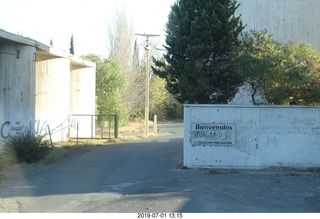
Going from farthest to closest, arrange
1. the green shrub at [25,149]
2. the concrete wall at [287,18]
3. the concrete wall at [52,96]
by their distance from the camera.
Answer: the concrete wall at [52,96] < the concrete wall at [287,18] < the green shrub at [25,149]

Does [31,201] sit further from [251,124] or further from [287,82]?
[287,82]

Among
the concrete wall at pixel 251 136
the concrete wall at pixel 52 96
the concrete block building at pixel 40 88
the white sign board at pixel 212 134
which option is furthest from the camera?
the concrete wall at pixel 52 96

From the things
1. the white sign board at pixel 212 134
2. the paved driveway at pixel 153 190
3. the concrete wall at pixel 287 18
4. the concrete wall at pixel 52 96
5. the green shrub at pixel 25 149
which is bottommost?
the paved driveway at pixel 153 190

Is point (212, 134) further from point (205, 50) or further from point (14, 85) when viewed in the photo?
point (14, 85)

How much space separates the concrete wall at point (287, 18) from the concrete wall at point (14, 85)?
11464 mm

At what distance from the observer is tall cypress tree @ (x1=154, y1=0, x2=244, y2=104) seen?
1722 centimetres

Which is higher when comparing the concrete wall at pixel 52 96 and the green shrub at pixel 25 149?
the concrete wall at pixel 52 96

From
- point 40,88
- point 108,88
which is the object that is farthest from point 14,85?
point 108,88

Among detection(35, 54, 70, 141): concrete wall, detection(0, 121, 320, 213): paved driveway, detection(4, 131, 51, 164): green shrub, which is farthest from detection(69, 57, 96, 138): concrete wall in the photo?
detection(0, 121, 320, 213): paved driveway

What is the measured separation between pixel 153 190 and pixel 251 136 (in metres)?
5.16

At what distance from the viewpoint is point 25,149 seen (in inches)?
659

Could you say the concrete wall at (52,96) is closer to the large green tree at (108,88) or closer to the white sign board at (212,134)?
the large green tree at (108,88)

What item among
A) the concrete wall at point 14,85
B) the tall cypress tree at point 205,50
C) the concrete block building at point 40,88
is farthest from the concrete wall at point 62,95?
the tall cypress tree at point 205,50

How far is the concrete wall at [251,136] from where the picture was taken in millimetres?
15031
